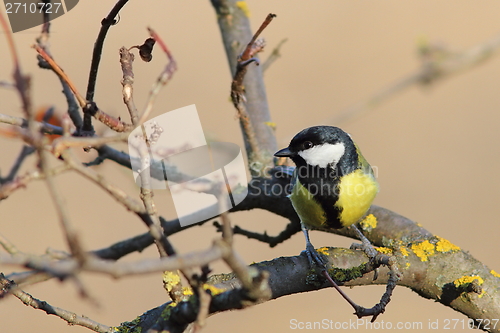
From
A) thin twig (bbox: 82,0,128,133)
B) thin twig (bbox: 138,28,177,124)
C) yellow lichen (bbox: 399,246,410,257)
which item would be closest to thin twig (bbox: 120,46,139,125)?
thin twig (bbox: 138,28,177,124)

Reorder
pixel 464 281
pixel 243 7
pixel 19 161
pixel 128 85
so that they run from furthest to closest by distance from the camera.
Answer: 1. pixel 243 7
2. pixel 19 161
3. pixel 464 281
4. pixel 128 85

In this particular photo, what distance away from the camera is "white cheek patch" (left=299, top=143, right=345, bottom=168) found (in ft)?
9.21

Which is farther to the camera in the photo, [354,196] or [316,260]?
[354,196]

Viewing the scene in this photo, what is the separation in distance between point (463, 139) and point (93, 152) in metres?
5.75

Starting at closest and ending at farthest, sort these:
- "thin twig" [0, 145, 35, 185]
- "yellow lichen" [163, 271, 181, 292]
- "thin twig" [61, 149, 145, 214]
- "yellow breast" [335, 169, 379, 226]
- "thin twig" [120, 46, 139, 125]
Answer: "thin twig" [61, 149, 145, 214] → "thin twig" [120, 46, 139, 125] → "yellow lichen" [163, 271, 181, 292] → "thin twig" [0, 145, 35, 185] → "yellow breast" [335, 169, 379, 226]

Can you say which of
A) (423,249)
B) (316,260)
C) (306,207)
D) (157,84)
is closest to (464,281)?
(423,249)

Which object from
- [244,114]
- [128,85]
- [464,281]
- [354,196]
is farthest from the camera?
[244,114]

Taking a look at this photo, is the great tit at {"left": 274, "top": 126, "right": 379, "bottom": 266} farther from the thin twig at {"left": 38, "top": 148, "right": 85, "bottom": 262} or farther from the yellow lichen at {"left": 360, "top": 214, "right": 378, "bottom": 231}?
the thin twig at {"left": 38, "top": 148, "right": 85, "bottom": 262}

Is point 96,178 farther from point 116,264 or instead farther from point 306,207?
point 306,207

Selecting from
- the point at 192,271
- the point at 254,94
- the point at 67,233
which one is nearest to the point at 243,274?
the point at 192,271

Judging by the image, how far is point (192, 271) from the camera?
1058 millimetres

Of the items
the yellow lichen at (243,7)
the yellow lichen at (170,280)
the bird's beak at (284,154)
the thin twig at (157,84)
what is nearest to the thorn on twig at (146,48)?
the thin twig at (157,84)

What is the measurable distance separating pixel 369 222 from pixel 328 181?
33 cm

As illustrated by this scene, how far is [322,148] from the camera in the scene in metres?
2.81
